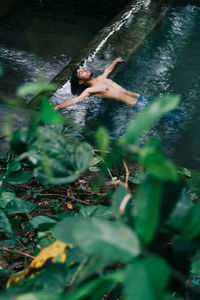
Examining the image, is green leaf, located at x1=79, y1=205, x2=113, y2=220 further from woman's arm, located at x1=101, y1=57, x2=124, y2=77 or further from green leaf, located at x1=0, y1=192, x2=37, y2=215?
woman's arm, located at x1=101, y1=57, x2=124, y2=77

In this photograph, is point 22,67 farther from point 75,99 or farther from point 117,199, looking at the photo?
point 117,199

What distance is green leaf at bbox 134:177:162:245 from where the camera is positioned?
1.61ft

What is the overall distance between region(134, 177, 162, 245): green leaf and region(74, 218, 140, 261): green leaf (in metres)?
0.02

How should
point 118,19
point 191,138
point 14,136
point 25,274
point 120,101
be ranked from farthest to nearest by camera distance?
point 118,19 → point 120,101 → point 191,138 → point 25,274 → point 14,136

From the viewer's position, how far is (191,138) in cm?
356

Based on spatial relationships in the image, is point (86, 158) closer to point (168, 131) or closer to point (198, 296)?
point (198, 296)

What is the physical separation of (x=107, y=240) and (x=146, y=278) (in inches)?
3.3

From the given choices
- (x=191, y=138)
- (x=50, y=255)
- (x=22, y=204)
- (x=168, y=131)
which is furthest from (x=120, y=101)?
(x=50, y=255)

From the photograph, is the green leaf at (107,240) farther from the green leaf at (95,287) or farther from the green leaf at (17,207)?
the green leaf at (17,207)

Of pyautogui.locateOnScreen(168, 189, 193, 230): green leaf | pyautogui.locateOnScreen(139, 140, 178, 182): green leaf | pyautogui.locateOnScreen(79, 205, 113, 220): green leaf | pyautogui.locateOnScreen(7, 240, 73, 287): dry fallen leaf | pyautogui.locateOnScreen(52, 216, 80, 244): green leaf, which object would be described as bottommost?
pyautogui.locateOnScreen(79, 205, 113, 220): green leaf

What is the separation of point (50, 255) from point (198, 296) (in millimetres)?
354

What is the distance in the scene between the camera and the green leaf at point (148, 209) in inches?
19.3

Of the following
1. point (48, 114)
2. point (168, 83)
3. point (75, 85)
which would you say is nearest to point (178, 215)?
point (48, 114)

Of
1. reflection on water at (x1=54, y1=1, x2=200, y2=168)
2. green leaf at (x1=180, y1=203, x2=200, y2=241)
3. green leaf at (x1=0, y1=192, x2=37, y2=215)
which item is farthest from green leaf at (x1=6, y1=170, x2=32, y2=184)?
reflection on water at (x1=54, y1=1, x2=200, y2=168)
